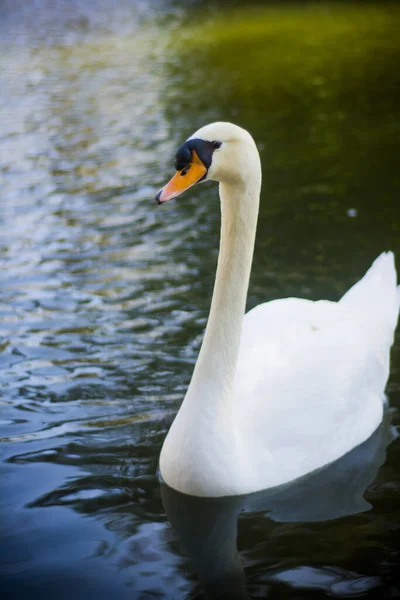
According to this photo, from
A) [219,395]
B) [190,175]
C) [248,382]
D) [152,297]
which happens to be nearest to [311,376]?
[248,382]

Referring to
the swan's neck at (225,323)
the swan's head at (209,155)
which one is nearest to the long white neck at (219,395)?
the swan's neck at (225,323)

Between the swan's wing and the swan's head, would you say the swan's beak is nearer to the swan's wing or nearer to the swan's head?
the swan's head

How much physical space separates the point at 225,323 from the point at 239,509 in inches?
37.3

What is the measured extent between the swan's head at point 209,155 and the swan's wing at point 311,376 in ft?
4.18

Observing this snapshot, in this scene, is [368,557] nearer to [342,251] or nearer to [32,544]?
[32,544]

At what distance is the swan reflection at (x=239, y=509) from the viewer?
13.5 feet

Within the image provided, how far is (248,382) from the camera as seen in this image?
15.8ft

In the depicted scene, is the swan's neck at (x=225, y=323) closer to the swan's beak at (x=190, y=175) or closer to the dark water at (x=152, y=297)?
the swan's beak at (x=190, y=175)

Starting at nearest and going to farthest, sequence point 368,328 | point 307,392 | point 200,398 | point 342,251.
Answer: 1. point 200,398
2. point 307,392
3. point 368,328
4. point 342,251

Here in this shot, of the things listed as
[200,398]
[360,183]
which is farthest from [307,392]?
[360,183]

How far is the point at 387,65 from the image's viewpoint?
1673cm

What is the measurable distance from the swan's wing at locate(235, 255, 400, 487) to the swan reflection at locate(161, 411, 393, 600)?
10 cm

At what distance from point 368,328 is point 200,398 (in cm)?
150

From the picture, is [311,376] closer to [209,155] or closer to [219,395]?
[219,395]
